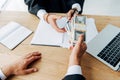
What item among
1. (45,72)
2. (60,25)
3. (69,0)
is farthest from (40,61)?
(69,0)

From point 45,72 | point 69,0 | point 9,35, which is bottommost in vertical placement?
point 45,72

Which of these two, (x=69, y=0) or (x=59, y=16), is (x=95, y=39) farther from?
(x=69, y=0)

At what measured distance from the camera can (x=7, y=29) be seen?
1176mm

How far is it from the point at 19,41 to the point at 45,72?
0.94 ft

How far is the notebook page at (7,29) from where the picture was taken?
A: 44.9 inches

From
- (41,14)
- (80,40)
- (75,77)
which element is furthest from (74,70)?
(41,14)

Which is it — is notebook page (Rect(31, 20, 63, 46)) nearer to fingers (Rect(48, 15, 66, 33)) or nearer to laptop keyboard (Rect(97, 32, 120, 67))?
fingers (Rect(48, 15, 66, 33))

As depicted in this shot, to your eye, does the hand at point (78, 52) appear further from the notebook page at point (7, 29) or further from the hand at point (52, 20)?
the notebook page at point (7, 29)

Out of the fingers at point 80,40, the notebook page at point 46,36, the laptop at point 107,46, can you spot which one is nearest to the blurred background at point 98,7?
the notebook page at point 46,36

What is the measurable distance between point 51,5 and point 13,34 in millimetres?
447

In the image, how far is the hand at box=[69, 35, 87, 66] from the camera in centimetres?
88

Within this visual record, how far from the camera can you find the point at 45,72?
0.90 metres

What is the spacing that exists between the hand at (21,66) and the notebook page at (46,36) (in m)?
0.11

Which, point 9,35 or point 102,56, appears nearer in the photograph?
point 102,56
